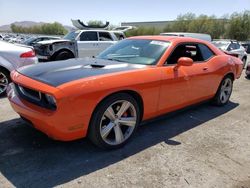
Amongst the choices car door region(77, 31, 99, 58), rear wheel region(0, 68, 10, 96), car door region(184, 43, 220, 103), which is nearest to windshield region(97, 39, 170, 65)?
car door region(184, 43, 220, 103)

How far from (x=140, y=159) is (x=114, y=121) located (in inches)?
22.8

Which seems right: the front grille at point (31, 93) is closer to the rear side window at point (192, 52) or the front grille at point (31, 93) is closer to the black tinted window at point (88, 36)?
the rear side window at point (192, 52)

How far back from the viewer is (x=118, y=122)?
363 centimetres

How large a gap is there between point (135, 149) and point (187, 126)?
4.34 feet

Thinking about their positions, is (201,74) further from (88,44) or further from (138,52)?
(88,44)

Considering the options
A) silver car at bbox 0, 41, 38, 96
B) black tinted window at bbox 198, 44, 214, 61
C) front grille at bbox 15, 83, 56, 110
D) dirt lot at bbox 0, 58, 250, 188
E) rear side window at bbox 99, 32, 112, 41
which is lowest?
dirt lot at bbox 0, 58, 250, 188

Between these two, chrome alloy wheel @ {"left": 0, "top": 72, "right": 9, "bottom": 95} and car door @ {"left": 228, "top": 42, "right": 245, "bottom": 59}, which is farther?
car door @ {"left": 228, "top": 42, "right": 245, "bottom": 59}

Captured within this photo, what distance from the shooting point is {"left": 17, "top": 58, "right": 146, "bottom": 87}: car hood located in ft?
10.7

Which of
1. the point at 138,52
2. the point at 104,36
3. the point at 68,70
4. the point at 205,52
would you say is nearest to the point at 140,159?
the point at 68,70

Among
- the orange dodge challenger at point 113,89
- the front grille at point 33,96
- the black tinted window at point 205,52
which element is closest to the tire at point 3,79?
the orange dodge challenger at point 113,89

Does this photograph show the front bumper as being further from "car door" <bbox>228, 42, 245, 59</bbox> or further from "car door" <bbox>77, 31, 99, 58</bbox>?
"car door" <bbox>228, 42, 245, 59</bbox>

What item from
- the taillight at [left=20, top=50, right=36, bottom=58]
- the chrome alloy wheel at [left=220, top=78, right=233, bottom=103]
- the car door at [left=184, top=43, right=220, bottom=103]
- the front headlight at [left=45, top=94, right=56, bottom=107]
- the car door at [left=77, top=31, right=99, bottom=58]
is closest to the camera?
the front headlight at [left=45, top=94, right=56, bottom=107]

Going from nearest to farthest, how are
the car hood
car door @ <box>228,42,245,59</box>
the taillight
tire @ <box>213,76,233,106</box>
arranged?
1. the car hood
2. tire @ <box>213,76,233,106</box>
3. the taillight
4. car door @ <box>228,42,245,59</box>

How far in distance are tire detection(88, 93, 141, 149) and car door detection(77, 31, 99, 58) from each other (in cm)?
788
